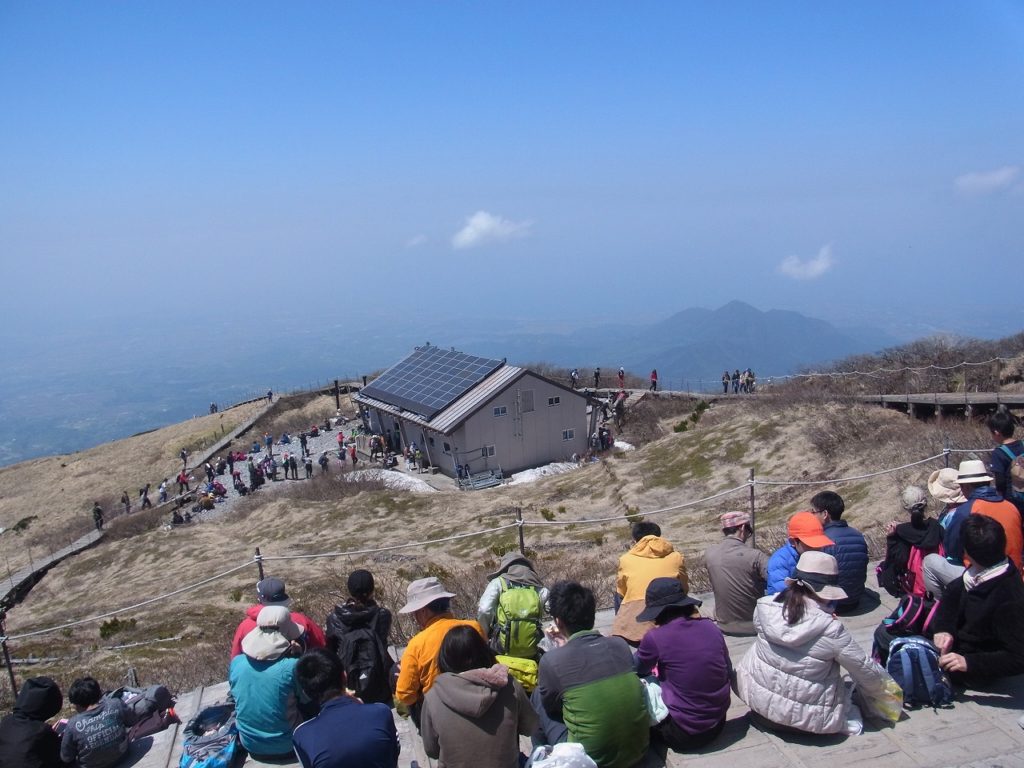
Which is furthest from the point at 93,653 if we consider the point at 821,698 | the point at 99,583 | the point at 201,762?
the point at 821,698

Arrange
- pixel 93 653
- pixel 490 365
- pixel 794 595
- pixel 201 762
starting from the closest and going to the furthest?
pixel 794 595, pixel 201 762, pixel 93 653, pixel 490 365

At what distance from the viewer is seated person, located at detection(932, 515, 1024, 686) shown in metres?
5.66

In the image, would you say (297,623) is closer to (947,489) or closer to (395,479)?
(947,489)

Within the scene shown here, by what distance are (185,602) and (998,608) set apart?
17.6 metres

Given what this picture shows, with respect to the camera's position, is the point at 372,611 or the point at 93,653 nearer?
the point at 372,611

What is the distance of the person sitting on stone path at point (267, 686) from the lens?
6.42 metres

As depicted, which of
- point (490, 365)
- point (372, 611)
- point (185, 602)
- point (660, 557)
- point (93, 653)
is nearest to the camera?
point (372, 611)

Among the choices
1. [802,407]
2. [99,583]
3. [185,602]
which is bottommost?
[99,583]

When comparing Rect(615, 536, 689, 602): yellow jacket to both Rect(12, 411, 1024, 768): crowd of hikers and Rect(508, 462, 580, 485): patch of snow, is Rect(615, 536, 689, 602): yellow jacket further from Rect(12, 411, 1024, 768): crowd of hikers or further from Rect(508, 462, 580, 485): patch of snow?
Rect(508, 462, 580, 485): patch of snow

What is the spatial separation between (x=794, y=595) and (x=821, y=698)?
0.88 meters

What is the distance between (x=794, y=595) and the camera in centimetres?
564

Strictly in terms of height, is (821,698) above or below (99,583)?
above

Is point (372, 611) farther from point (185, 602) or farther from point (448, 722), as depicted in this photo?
point (185, 602)

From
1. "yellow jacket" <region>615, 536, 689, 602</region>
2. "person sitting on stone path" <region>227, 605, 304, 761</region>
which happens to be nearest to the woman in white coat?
"yellow jacket" <region>615, 536, 689, 602</region>
